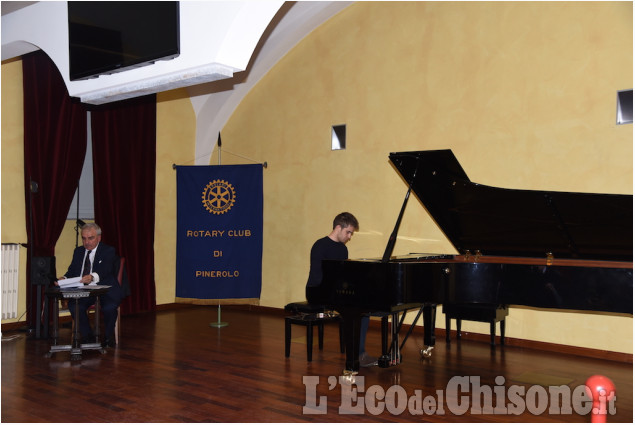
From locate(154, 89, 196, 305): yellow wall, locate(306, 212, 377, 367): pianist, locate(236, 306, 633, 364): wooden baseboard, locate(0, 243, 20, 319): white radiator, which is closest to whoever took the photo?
locate(306, 212, 377, 367): pianist

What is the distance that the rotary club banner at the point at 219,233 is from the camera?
7.13 meters

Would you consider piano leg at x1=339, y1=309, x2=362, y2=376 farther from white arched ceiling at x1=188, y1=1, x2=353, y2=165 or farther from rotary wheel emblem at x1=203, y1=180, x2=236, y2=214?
white arched ceiling at x1=188, y1=1, x2=353, y2=165

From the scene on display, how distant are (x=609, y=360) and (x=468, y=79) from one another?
2.93 meters

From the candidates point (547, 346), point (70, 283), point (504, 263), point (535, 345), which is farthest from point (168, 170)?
point (504, 263)

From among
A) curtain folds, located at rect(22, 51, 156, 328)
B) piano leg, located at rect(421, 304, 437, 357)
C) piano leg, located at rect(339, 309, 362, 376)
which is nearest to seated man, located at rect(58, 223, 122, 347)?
curtain folds, located at rect(22, 51, 156, 328)

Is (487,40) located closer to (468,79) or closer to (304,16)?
(468,79)

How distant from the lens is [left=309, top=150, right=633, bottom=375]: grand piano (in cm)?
388

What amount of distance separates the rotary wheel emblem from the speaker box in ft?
6.05

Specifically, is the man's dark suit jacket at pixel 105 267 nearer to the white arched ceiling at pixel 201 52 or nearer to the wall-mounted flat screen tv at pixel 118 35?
the white arched ceiling at pixel 201 52

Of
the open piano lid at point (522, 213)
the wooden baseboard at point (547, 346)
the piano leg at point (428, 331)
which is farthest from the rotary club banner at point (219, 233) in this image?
the open piano lid at point (522, 213)

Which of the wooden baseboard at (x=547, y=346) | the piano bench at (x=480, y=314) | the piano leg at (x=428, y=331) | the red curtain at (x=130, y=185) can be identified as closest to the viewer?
the piano leg at (x=428, y=331)

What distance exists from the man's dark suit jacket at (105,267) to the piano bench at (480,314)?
3069mm

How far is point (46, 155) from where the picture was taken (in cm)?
676

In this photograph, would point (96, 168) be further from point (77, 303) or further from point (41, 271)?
point (77, 303)
